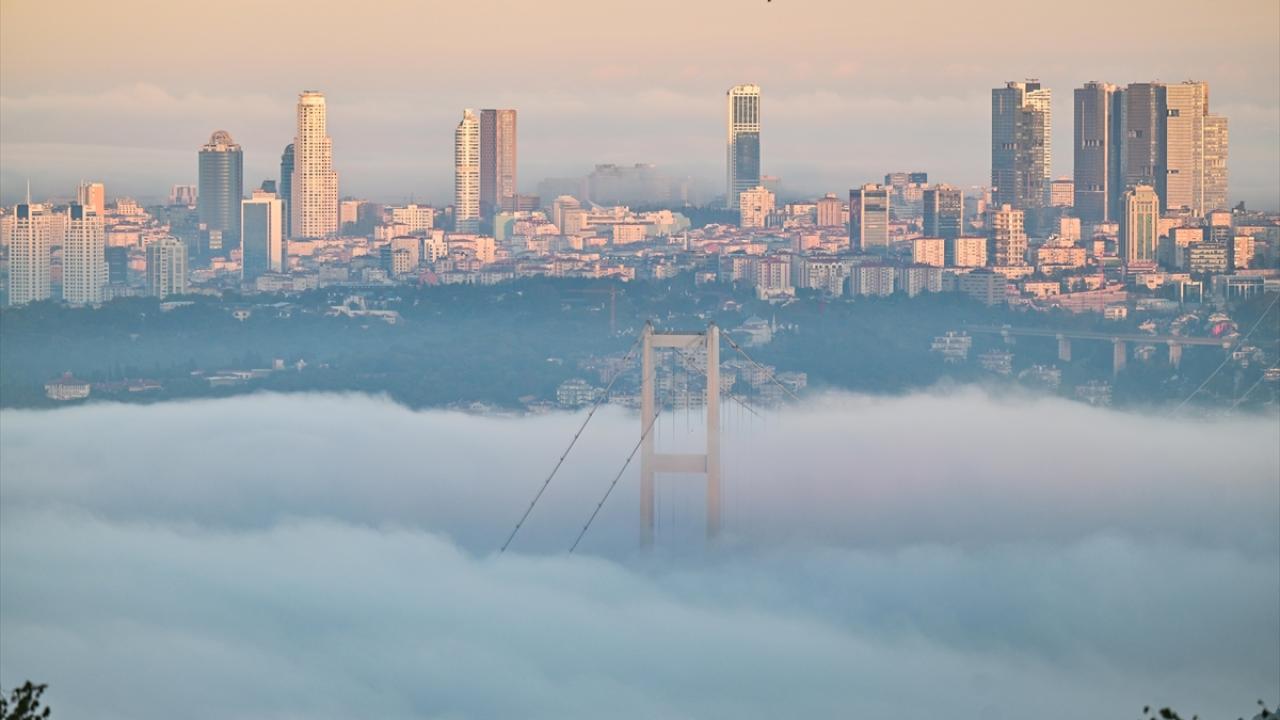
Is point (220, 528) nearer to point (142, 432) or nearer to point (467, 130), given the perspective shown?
point (142, 432)

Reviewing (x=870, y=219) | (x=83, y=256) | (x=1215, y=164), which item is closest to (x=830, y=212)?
(x=870, y=219)

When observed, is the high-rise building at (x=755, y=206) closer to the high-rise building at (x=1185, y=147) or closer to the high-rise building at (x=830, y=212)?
the high-rise building at (x=830, y=212)

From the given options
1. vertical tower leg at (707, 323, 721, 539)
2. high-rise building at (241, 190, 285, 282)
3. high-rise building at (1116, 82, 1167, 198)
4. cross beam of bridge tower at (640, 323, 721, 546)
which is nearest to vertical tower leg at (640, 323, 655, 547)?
cross beam of bridge tower at (640, 323, 721, 546)

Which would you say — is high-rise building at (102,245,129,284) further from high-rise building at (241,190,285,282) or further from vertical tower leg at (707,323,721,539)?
vertical tower leg at (707,323,721,539)

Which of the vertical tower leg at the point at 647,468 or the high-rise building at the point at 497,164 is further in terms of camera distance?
the high-rise building at the point at 497,164

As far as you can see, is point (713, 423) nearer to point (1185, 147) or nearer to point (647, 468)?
point (647, 468)

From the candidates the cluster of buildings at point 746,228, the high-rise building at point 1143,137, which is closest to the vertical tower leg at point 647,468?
the cluster of buildings at point 746,228
